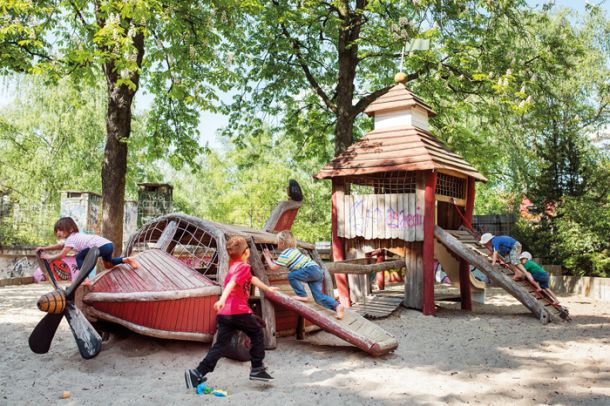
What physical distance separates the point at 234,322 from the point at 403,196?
264 inches

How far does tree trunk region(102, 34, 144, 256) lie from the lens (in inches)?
487

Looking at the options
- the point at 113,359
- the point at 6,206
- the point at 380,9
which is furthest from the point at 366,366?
the point at 6,206

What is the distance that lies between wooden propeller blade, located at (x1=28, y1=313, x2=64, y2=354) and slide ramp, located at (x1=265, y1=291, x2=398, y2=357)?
2611 mm

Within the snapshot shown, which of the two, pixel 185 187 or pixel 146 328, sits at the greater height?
pixel 185 187

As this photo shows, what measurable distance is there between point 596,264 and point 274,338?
1146 centimetres

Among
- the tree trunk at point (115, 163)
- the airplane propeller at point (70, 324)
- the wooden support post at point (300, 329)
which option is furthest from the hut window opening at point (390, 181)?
the airplane propeller at point (70, 324)

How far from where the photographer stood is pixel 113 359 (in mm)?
6227

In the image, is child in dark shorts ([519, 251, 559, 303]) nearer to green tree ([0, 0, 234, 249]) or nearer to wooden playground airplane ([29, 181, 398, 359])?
wooden playground airplane ([29, 181, 398, 359])

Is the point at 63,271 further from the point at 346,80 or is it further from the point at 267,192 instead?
the point at 267,192

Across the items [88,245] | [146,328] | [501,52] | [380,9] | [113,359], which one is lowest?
[113,359]

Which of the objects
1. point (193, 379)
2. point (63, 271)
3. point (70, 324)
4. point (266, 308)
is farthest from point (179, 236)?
point (63, 271)

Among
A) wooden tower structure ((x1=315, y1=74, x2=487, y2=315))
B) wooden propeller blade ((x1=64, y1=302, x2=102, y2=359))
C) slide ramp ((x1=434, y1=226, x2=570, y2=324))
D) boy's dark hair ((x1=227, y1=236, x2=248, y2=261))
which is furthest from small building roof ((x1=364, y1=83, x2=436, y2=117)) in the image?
wooden propeller blade ((x1=64, y1=302, x2=102, y2=359))

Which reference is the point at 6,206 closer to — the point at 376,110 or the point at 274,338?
the point at 376,110

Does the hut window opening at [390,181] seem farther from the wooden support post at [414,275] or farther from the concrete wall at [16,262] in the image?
the concrete wall at [16,262]
